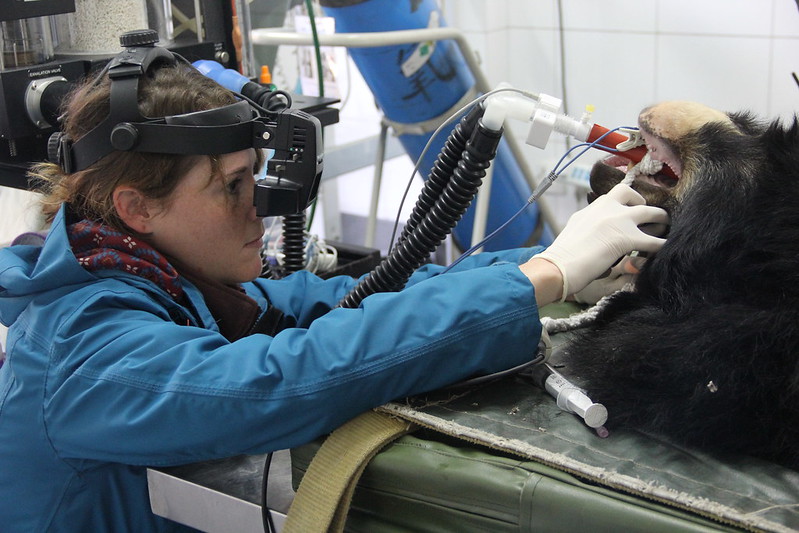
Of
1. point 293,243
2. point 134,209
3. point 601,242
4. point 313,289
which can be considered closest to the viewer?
point 601,242

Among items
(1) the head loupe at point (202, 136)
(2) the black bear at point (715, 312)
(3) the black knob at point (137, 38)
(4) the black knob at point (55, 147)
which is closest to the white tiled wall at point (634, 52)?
(2) the black bear at point (715, 312)

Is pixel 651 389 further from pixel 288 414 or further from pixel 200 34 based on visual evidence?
pixel 200 34

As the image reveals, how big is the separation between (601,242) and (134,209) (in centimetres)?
61

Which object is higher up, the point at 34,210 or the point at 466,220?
the point at 34,210

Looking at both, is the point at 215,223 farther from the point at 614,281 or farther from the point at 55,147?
the point at 614,281

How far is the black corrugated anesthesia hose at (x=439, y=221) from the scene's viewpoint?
1186mm

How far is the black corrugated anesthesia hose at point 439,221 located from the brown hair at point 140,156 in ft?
1.06

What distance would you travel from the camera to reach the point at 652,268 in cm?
96

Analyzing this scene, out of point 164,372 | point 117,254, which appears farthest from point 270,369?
point 117,254

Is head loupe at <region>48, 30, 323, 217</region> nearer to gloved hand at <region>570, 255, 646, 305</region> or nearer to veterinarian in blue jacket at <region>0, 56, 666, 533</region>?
veterinarian in blue jacket at <region>0, 56, 666, 533</region>

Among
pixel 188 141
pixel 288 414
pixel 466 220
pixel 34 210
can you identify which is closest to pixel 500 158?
pixel 466 220

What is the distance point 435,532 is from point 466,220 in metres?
1.67

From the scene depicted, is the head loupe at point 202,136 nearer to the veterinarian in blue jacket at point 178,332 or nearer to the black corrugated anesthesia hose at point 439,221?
the veterinarian in blue jacket at point 178,332

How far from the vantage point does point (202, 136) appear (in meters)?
1.03
